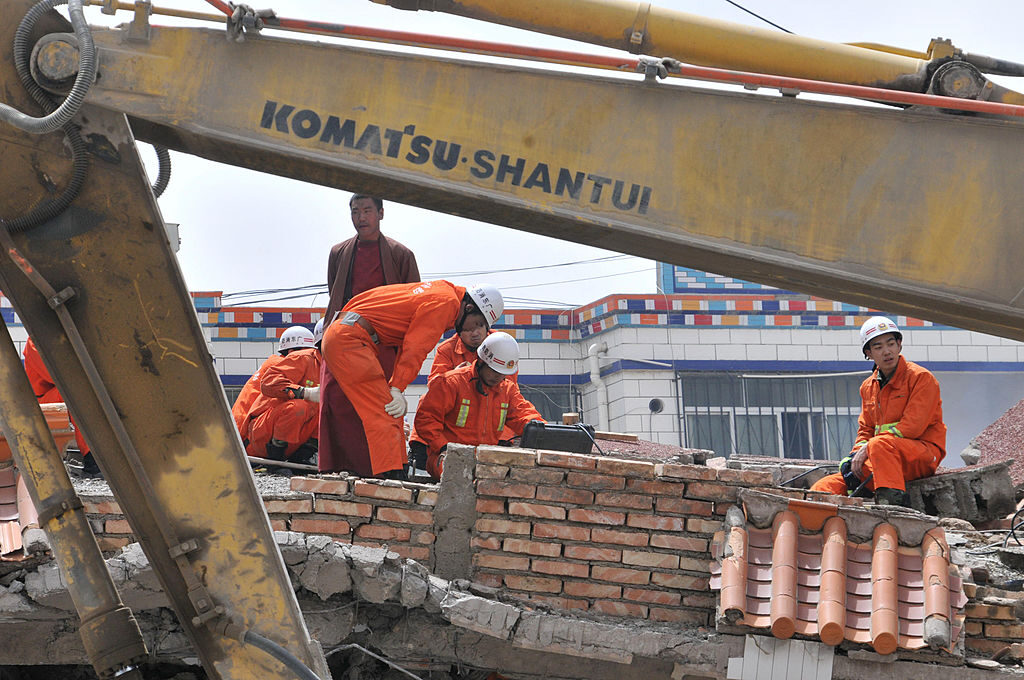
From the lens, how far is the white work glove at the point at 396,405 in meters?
6.23

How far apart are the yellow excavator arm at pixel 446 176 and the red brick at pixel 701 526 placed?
7.73ft

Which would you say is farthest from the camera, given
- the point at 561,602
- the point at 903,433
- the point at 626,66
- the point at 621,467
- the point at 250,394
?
the point at 250,394

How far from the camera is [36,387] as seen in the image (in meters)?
7.33

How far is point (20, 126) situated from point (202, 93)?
1.68 ft

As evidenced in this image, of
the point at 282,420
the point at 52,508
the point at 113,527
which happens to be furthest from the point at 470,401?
the point at 52,508

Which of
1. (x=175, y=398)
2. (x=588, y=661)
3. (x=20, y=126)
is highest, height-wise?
(x=20, y=126)

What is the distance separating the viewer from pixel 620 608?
5449 millimetres

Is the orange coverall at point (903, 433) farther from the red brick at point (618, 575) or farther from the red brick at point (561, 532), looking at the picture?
the red brick at point (561, 532)

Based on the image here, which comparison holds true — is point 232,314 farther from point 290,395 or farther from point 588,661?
point 588,661

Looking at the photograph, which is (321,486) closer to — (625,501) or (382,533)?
(382,533)

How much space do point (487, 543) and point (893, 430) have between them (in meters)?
2.83

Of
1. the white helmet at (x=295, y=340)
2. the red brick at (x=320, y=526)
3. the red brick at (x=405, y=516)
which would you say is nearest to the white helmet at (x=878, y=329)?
the red brick at (x=405, y=516)

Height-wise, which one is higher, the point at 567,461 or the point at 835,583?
the point at 567,461

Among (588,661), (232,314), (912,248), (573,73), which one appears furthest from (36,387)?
(232,314)
